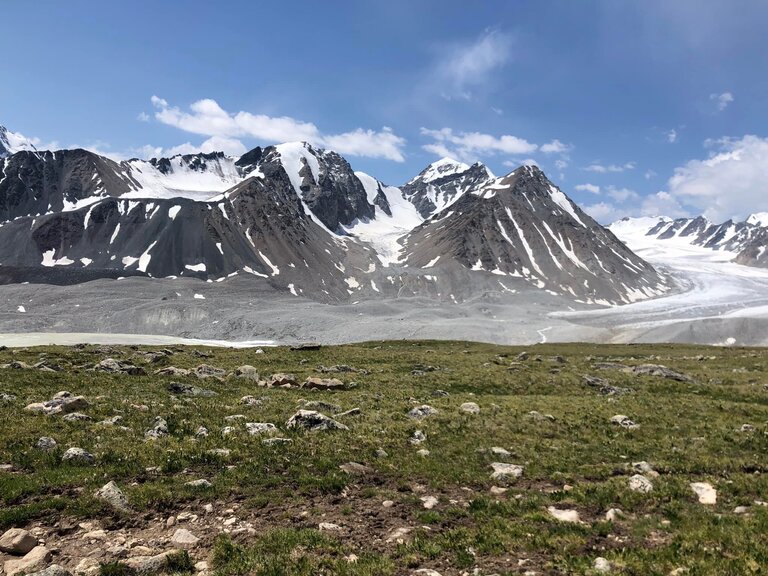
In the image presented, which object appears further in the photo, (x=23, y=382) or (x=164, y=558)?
(x=23, y=382)

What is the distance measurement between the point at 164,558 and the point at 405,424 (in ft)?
42.7

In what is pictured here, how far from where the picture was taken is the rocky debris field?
10.8 m

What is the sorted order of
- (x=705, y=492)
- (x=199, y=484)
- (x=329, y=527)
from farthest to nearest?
1. (x=705, y=492)
2. (x=199, y=484)
3. (x=329, y=527)

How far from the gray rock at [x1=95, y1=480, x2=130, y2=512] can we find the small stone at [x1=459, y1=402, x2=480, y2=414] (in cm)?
1675

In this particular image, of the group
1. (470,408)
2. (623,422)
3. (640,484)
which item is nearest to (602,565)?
(640,484)

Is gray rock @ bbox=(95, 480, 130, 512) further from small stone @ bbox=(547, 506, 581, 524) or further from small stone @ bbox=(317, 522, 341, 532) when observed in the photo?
small stone @ bbox=(547, 506, 581, 524)

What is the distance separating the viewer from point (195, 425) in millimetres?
19703

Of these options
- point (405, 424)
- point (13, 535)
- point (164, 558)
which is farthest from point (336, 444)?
point (13, 535)

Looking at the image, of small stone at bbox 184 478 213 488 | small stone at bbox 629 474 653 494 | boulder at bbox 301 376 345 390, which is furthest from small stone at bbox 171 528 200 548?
boulder at bbox 301 376 345 390

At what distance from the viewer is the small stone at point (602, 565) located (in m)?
10.1

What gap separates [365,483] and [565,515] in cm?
612

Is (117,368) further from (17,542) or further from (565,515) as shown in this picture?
(565,515)

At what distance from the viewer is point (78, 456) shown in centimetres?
1530

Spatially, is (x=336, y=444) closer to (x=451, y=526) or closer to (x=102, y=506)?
(x=451, y=526)
